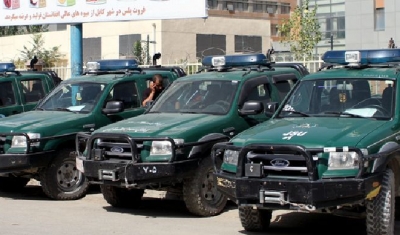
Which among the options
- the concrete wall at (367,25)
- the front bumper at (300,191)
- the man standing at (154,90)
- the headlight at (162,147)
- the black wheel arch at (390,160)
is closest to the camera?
the front bumper at (300,191)

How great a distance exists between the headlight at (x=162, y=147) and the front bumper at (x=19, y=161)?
241cm

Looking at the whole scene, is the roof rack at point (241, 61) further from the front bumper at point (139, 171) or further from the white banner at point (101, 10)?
the white banner at point (101, 10)

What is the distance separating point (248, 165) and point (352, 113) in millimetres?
1594

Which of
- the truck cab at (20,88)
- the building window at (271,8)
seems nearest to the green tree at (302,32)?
the truck cab at (20,88)

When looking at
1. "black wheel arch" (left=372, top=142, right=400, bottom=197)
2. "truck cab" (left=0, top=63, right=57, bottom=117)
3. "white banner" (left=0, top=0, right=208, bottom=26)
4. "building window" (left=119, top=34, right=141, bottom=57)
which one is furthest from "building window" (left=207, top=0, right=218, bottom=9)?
"black wheel arch" (left=372, top=142, right=400, bottom=197)

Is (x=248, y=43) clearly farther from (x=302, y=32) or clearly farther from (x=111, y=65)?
(x=111, y=65)

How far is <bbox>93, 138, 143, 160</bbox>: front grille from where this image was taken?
1039 cm

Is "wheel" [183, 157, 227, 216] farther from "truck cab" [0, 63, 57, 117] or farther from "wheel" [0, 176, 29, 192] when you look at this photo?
"truck cab" [0, 63, 57, 117]

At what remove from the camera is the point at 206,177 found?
10648 mm

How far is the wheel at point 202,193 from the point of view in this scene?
10.5 metres

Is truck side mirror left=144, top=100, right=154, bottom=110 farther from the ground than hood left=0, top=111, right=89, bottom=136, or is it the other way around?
truck side mirror left=144, top=100, right=154, bottom=110

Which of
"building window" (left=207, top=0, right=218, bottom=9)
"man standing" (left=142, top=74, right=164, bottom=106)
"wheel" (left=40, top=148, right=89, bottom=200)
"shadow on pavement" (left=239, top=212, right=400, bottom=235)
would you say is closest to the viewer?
"shadow on pavement" (left=239, top=212, right=400, bottom=235)

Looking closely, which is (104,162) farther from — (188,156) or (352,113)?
(352,113)

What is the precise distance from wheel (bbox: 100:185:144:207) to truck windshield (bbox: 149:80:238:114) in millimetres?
1242
